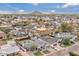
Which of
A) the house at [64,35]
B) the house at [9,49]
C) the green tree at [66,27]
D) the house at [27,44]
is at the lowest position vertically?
the house at [9,49]

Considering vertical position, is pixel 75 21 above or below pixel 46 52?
above

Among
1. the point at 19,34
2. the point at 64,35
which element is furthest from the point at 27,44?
the point at 64,35

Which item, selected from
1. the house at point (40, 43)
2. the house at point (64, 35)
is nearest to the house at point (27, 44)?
the house at point (40, 43)

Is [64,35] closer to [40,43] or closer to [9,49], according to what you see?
[40,43]

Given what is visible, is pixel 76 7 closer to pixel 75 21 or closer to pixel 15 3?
pixel 75 21

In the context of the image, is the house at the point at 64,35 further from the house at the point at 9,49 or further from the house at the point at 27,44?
the house at the point at 9,49

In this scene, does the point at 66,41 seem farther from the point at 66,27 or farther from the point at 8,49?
the point at 8,49

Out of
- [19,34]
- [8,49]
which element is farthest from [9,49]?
[19,34]

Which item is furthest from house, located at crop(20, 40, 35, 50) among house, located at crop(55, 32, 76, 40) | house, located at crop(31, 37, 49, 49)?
house, located at crop(55, 32, 76, 40)

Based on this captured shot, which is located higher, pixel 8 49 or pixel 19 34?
pixel 19 34

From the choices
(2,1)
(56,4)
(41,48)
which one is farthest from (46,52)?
(2,1)

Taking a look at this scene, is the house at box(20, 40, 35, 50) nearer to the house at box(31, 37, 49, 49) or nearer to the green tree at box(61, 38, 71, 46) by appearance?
the house at box(31, 37, 49, 49)
